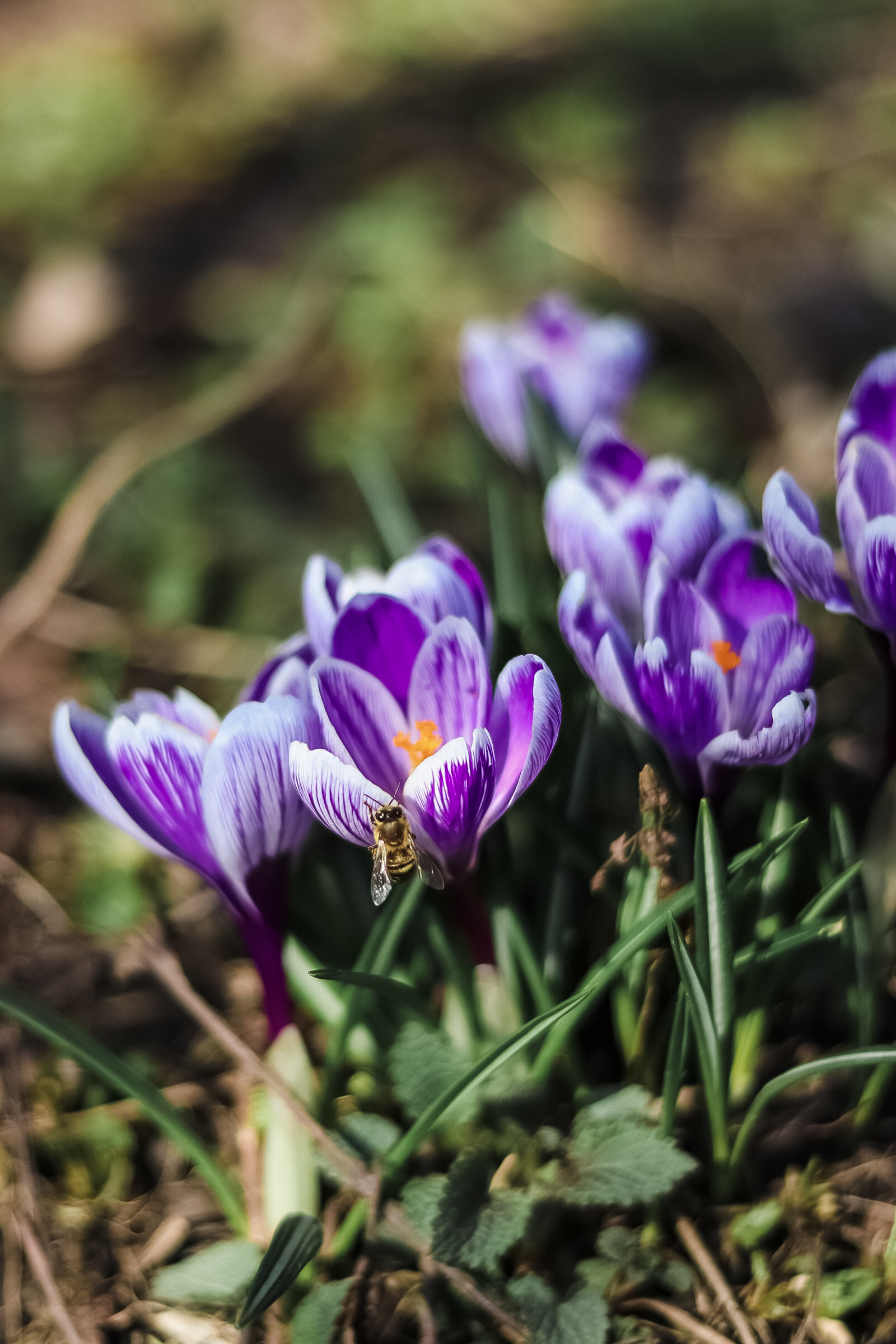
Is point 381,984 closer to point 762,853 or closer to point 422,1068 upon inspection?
point 422,1068

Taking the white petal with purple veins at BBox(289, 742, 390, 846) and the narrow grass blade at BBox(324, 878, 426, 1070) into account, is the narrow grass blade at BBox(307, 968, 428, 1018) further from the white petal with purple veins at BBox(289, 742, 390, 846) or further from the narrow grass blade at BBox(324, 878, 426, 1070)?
the white petal with purple veins at BBox(289, 742, 390, 846)

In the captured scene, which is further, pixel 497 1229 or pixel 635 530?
pixel 635 530

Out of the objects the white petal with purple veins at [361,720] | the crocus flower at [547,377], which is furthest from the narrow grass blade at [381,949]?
the crocus flower at [547,377]

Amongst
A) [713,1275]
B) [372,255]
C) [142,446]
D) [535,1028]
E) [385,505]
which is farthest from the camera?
[372,255]

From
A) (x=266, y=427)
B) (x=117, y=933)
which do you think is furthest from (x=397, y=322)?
(x=117, y=933)

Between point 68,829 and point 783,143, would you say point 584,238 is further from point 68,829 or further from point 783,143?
point 68,829

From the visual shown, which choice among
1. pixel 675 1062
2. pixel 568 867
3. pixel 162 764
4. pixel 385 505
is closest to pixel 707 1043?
pixel 675 1062

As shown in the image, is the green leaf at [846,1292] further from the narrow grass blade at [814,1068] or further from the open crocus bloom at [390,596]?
the open crocus bloom at [390,596]
